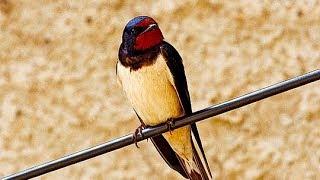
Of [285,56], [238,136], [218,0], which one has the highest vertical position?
[218,0]

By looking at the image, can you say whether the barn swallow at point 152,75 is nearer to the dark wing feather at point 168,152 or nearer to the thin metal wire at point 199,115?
the dark wing feather at point 168,152

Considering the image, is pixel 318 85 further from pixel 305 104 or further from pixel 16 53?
pixel 16 53

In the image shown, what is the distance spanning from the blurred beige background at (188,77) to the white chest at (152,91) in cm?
45

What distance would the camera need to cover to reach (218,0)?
147 cm

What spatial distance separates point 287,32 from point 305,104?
0.44ft

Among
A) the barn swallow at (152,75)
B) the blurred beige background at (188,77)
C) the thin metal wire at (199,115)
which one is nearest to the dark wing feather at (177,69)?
the barn swallow at (152,75)

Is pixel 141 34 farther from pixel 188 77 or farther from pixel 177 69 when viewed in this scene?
Result: pixel 188 77

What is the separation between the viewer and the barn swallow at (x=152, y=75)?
3.06 ft

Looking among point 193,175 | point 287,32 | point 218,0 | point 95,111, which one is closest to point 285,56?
point 287,32

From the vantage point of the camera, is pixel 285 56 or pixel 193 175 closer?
pixel 193 175

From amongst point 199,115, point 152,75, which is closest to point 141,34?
point 152,75

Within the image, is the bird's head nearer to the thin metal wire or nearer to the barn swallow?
the barn swallow

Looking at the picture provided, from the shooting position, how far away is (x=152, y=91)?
1.01 meters

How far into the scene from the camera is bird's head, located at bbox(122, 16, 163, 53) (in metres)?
0.92
